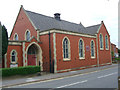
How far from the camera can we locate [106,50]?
34031 millimetres

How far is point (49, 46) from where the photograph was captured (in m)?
21.4

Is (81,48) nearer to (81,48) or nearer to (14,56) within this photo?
(81,48)

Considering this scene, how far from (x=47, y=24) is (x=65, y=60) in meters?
7.53

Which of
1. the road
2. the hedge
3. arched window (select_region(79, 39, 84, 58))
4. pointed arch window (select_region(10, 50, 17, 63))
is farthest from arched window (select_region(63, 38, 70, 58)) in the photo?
the road

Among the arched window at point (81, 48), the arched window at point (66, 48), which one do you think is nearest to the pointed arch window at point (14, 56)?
the arched window at point (66, 48)

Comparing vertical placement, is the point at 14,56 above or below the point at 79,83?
above

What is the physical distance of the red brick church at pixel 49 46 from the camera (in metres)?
19.8

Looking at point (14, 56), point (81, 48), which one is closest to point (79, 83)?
point (14, 56)

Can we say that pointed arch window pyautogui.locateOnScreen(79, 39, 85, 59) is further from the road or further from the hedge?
the road

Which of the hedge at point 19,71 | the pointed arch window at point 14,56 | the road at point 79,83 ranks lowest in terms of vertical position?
the road at point 79,83

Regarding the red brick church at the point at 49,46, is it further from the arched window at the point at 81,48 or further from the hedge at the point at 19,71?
the hedge at the point at 19,71

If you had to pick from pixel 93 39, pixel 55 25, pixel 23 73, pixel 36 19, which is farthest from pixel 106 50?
pixel 23 73

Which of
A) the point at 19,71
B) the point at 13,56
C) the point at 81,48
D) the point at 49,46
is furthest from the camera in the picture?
the point at 81,48

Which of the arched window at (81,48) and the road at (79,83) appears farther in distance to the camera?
the arched window at (81,48)
